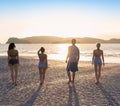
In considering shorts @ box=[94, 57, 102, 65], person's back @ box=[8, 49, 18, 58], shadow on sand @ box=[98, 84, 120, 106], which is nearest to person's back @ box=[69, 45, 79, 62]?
shorts @ box=[94, 57, 102, 65]

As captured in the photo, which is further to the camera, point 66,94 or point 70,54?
point 70,54

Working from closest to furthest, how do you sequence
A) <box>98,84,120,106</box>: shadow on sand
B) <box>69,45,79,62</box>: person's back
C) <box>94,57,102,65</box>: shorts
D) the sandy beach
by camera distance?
1. <box>98,84,120,106</box>: shadow on sand
2. the sandy beach
3. <box>69,45,79,62</box>: person's back
4. <box>94,57,102,65</box>: shorts

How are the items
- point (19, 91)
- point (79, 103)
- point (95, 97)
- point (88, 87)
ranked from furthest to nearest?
point (88, 87), point (19, 91), point (95, 97), point (79, 103)

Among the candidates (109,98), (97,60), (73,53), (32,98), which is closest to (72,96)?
(109,98)

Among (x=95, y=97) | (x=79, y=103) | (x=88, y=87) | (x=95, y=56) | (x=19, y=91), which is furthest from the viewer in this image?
(x=95, y=56)

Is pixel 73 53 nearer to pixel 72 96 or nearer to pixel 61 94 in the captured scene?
pixel 61 94

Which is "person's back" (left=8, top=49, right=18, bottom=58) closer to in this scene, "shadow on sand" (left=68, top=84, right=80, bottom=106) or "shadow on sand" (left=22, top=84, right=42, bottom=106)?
"shadow on sand" (left=22, top=84, right=42, bottom=106)

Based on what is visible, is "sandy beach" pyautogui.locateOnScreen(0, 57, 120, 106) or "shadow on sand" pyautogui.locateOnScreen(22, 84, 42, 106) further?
"sandy beach" pyautogui.locateOnScreen(0, 57, 120, 106)

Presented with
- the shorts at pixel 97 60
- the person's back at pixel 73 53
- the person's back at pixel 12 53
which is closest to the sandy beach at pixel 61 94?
the shorts at pixel 97 60

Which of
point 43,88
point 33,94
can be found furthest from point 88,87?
point 33,94

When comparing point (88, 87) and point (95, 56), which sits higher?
point (95, 56)

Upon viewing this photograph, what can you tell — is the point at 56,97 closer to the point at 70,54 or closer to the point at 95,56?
the point at 70,54

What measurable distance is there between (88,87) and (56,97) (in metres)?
2.94

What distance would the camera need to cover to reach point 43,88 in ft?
49.0
